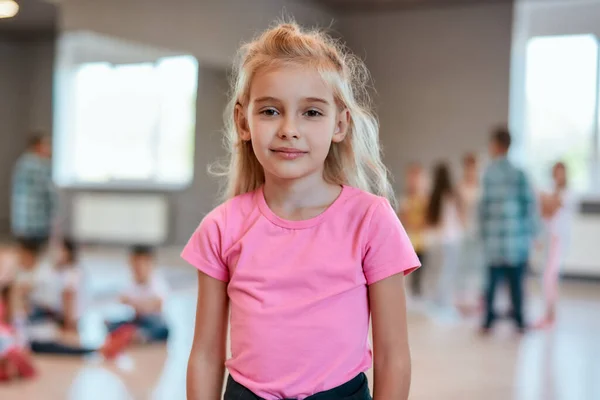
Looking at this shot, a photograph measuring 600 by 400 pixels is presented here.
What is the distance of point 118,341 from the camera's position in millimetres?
3887

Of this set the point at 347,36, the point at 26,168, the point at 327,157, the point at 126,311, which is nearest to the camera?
the point at 327,157

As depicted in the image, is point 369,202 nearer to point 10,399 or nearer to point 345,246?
point 345,246

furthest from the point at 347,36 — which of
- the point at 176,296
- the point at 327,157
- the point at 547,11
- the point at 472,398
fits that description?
the point at 327,157

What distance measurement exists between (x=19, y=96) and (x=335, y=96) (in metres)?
3.86

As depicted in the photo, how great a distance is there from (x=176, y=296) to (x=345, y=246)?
478 centimetres

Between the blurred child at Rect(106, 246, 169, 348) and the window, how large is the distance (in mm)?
1031

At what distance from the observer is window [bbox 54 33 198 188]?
5.12 metres

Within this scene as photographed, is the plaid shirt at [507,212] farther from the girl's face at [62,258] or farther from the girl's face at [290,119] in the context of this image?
the girl's face at [290,119]

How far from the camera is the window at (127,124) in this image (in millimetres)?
5121

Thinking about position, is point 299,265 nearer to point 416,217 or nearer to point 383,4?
point 416,217

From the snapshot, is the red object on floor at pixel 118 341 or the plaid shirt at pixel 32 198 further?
the plaid shirt at pixel 32 198

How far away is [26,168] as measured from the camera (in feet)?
14.8

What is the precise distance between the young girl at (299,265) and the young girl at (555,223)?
434 cm

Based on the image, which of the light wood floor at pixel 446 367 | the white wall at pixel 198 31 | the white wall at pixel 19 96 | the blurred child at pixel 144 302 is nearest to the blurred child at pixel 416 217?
the light wood floor at pixel 446 367
